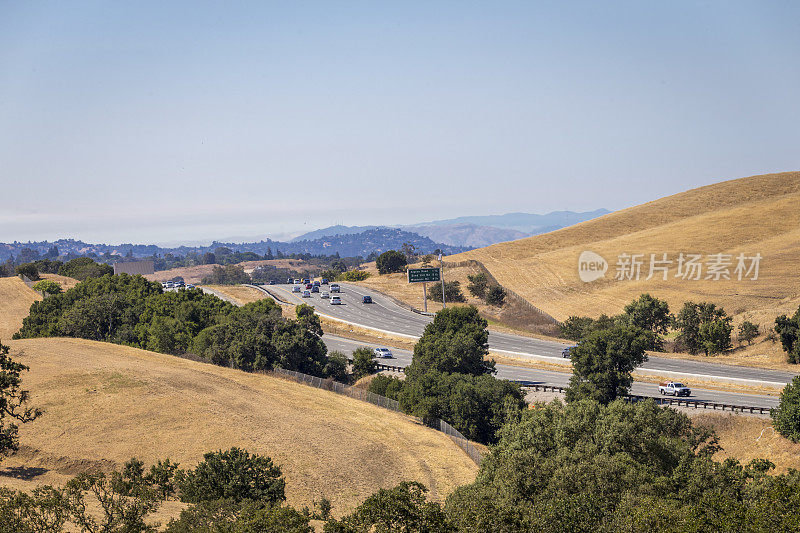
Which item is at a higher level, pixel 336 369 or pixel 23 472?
pixel 23 472

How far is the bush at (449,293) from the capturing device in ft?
417

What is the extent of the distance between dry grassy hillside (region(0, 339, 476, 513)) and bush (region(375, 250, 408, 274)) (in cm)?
9775

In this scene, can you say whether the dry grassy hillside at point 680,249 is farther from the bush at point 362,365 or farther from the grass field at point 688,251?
the bush at point 362,365

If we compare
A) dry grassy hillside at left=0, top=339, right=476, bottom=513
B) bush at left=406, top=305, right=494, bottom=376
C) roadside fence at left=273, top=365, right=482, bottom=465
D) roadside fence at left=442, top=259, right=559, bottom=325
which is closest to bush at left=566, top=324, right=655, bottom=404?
roadside fence at left=273, top=365, right=482, bottom=465

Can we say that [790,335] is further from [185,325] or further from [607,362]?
[185,325]

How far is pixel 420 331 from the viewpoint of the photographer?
99.0m

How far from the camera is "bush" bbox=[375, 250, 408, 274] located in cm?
15912

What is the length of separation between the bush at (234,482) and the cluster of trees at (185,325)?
39594 mm

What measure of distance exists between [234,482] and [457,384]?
30295mm

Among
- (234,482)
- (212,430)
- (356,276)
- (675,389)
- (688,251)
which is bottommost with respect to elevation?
(675,389)

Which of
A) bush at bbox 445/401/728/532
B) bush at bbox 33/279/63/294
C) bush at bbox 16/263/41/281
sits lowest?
bush at bbox 445/401/728/532

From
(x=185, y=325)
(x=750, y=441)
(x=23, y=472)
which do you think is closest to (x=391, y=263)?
(x=185, y=325)

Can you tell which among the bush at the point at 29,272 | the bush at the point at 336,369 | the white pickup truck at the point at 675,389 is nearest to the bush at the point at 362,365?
the bush at the point at 336,369

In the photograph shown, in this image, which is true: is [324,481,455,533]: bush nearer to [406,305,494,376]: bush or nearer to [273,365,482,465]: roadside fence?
[273,365,482,465]: roadside fence
